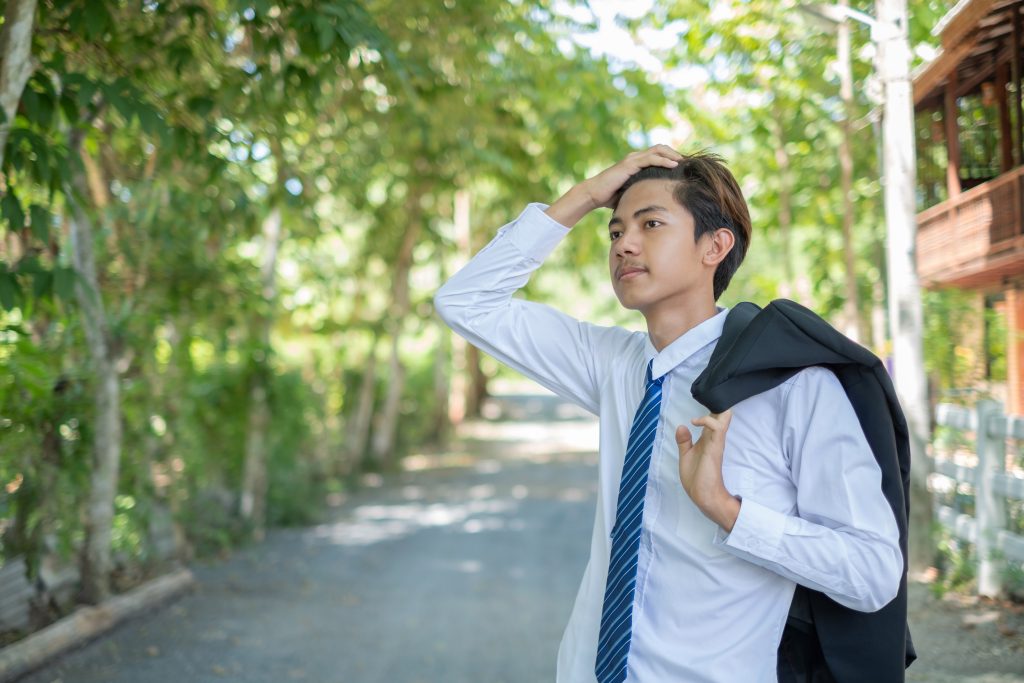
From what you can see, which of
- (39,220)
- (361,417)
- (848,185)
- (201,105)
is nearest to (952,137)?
(39,220)

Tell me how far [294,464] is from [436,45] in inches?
264

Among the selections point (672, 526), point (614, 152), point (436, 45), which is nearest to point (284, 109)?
point (436, 45)

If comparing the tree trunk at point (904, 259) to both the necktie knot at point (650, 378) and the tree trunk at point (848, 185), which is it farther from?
the necktie knot at point (650, 378)

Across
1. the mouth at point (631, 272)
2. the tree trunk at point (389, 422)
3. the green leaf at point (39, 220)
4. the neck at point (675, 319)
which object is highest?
the green leaf at point (39, 220)

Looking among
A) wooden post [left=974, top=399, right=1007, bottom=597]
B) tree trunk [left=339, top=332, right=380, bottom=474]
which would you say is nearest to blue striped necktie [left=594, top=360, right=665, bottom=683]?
wooden post [left=974, top=399, right=1007, bottom=597]

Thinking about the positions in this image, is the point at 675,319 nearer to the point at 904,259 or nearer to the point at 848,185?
the point at 904,259

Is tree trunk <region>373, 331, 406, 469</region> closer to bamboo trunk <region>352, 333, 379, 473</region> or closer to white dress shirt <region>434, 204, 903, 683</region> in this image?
bamboo trunk <region>352, 333, 379, 473</region>

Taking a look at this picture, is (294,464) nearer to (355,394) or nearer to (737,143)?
(355,394)

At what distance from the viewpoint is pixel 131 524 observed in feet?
26.3

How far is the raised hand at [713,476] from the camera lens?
1898mm

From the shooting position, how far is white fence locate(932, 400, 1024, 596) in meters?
5.09

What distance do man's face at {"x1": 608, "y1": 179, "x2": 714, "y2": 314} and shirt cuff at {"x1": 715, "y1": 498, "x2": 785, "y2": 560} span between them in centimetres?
57

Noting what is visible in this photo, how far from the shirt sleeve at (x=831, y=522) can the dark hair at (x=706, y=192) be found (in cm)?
53

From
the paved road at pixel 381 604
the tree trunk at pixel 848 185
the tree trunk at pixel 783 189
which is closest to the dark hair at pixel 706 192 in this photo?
the tree trunk at pixel 848 185
